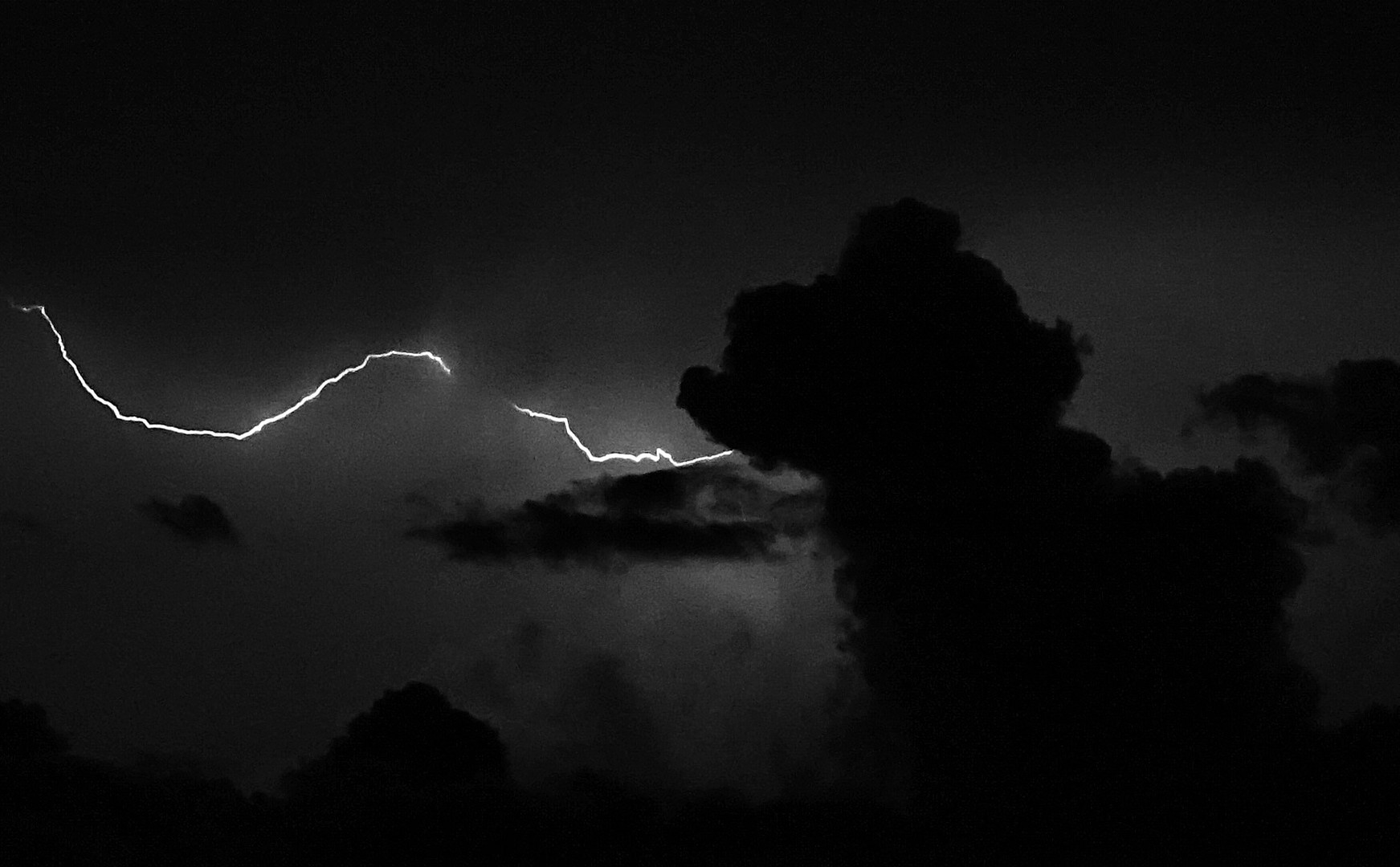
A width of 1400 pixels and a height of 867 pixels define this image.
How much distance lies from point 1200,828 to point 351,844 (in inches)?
1314

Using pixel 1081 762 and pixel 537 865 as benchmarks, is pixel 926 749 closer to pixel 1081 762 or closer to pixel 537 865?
pixel 1081 762

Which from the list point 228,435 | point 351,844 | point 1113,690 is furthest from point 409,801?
point 1113,690

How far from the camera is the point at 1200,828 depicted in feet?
166

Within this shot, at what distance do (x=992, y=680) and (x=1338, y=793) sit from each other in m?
12.6

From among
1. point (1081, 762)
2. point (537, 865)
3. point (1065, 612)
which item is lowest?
point (537, 865)

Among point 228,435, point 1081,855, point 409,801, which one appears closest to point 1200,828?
point 1081,855

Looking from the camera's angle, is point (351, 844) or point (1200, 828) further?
point (351, 844)

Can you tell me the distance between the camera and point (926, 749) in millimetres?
52500

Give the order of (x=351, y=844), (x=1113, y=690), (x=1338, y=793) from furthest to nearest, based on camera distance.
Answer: (x=351, y=844) < (x=1113, y=690) < (x=1338, y=793)

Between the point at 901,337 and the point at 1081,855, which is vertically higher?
the point at 901,337

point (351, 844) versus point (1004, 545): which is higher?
point (1004, 545)

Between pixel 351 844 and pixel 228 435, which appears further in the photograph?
pixel 351 844

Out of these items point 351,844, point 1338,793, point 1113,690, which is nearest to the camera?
point 1338,793

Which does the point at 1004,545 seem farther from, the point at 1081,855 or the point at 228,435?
the point at 228,435
